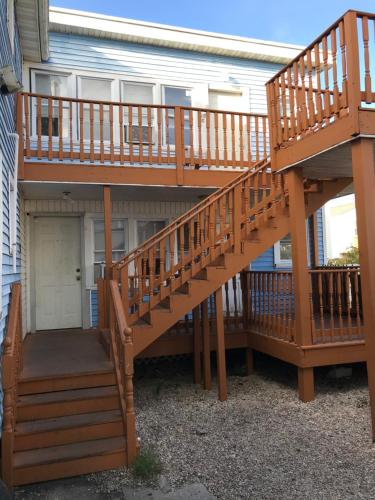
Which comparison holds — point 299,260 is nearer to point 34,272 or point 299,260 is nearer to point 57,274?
point 57,274

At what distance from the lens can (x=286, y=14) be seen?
68.2 feet

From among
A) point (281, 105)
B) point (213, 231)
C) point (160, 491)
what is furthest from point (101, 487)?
point (281, 105)

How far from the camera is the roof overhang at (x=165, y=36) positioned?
8234mm

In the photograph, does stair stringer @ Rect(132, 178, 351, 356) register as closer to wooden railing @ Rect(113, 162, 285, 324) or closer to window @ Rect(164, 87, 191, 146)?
wooden railing @ Rect(113, 162, 285, 324)

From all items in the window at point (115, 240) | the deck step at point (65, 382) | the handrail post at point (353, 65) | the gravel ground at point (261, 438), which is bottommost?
the gravel ground at point (261, 438)

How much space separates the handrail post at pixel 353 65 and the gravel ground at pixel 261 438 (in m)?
3.29

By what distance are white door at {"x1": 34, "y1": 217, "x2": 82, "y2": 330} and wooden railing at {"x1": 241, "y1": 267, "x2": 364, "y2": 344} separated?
10.7 feet

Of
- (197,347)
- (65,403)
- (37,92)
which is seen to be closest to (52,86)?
(37,92)

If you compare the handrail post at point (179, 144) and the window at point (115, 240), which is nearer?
the handrail post at point (179, 144)

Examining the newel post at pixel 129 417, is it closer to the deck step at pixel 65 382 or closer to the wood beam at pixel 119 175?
the deck step at pixel 65 382

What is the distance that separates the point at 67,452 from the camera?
3.99 meters

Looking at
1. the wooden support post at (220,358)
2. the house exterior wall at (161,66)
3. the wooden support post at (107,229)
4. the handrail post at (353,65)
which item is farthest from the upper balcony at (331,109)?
the house exterior wall at (161,66)

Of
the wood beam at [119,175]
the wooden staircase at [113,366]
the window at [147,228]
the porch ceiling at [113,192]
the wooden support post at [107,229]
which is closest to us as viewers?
the wooden staircase at [113,366]

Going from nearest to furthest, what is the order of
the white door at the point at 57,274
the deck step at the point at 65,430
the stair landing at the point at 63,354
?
the deck step at the point at 65,430 < the stair landing at the point at 63,354 < the white door at the point at 57,274
